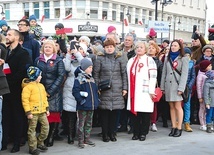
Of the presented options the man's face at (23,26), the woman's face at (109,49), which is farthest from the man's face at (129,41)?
the man's face at (23,26)

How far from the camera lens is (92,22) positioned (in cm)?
4053

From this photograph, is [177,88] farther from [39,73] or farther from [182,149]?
[39,73]

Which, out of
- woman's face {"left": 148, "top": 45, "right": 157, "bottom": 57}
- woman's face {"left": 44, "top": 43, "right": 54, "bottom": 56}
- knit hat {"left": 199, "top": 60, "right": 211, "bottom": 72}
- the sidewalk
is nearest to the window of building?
woman's face {"left": 148, "top": 45, "right": 157, "bottom": 57}

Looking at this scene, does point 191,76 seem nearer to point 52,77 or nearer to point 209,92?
point 209,92

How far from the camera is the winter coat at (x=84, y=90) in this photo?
6.01 m

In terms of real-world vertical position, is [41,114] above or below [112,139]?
above

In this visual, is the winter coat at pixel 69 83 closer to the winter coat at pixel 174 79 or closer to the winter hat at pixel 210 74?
the winter coat at pixel 174 79

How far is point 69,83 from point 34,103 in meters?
0.99

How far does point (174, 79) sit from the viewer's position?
→ 7.10m

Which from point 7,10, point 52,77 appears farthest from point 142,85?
point 7,10

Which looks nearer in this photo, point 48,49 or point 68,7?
point 48,49

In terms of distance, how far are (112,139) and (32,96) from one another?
6.43ft

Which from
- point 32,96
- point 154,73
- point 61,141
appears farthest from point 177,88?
point 32,96

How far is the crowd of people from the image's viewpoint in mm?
5836
